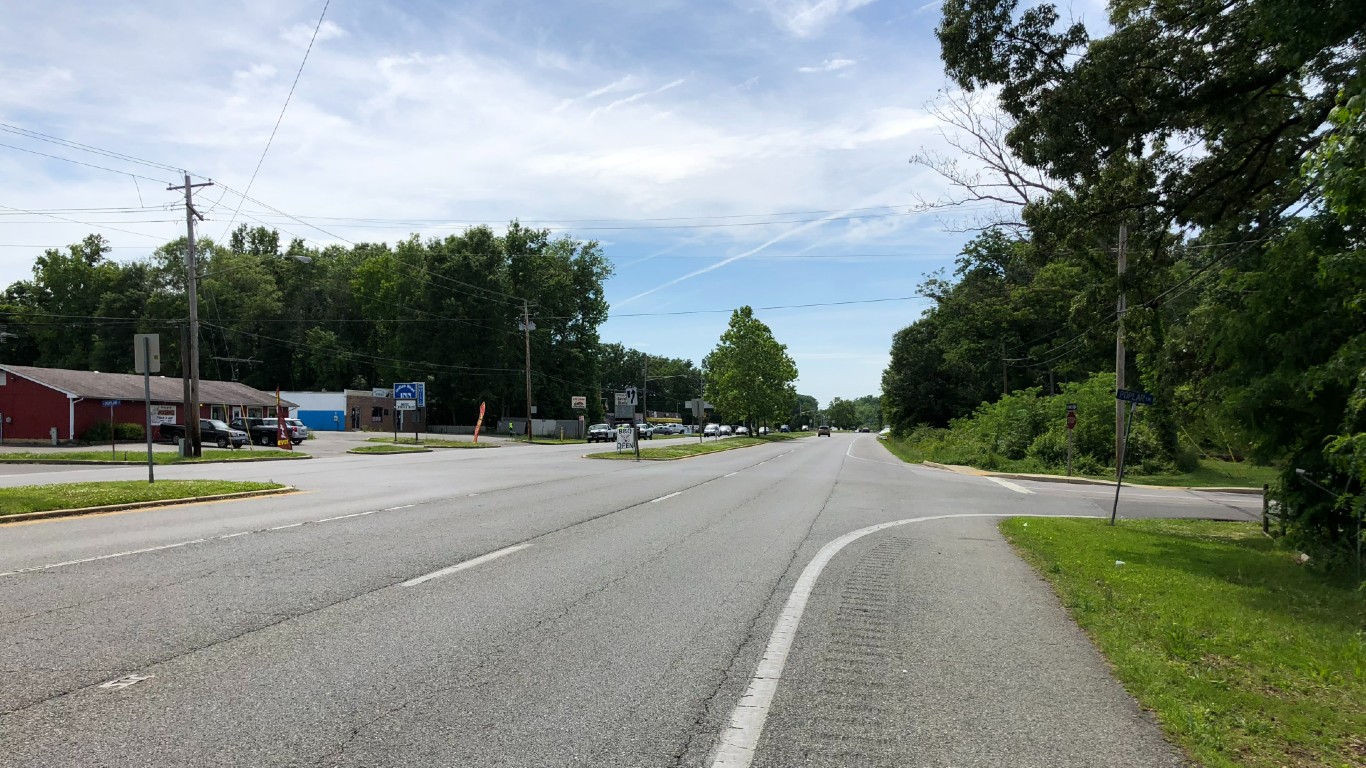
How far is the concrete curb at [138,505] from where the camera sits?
1279cm

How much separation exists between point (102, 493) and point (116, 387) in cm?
4238

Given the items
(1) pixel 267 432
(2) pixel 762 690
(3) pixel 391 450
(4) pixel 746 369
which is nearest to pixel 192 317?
(3) pixel 391 450

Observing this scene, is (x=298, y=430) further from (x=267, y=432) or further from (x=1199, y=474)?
(x=1199, y=474)

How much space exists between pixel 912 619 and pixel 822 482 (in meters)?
18.0

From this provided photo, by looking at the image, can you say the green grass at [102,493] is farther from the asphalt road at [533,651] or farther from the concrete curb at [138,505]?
the asphalt road at [533,651]

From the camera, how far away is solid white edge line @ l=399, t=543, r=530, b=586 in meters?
7.91

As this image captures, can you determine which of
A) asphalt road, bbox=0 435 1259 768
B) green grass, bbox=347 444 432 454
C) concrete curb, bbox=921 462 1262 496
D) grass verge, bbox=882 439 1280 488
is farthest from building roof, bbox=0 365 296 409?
grass verge, bbox=882 439 1280 488

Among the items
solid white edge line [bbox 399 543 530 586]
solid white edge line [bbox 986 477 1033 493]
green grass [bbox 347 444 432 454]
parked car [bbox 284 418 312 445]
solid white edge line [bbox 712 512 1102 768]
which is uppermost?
parked car [bbox 284 418 312 445]

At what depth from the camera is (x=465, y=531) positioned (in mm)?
11484

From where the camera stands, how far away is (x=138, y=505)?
1474 centimetres

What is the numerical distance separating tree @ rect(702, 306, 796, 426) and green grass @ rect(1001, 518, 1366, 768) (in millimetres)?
78371

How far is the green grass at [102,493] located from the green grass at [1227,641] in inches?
599

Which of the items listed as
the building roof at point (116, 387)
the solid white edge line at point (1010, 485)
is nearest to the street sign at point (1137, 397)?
the solid white edge line at point (1010, 485)

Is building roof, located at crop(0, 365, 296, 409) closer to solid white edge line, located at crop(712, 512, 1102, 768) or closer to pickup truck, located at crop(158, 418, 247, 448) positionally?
pickup truck, located at crop(158, 418, 247, 448)
